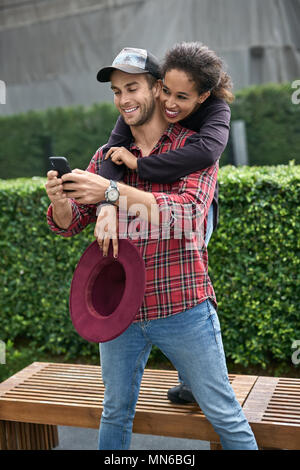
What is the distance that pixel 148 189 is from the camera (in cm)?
240

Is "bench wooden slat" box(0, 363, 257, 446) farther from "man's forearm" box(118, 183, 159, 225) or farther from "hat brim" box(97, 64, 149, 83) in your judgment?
"hat brim" box(97, 64, 149, 83)

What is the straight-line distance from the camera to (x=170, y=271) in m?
2.33

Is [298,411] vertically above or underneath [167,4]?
underneath

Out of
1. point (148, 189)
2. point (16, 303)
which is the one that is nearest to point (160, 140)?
point (148, 189)

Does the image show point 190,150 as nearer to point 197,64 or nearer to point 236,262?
point 197,64

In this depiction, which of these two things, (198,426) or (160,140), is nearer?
(160,140)

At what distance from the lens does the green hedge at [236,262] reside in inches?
159

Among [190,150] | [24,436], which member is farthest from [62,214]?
[24,436]

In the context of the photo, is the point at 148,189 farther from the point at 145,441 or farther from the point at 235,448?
the point at 145,441

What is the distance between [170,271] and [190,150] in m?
0.50

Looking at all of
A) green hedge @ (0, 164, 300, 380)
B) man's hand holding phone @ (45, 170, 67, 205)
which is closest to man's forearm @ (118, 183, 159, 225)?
man's hand holding phone @ (45, 170, 67, 205)

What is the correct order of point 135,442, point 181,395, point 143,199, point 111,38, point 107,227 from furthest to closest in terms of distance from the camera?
point 111,38
point 135,442
point 181,395
point 107,227
point 143,199

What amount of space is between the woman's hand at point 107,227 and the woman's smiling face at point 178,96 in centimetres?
Result: 50
